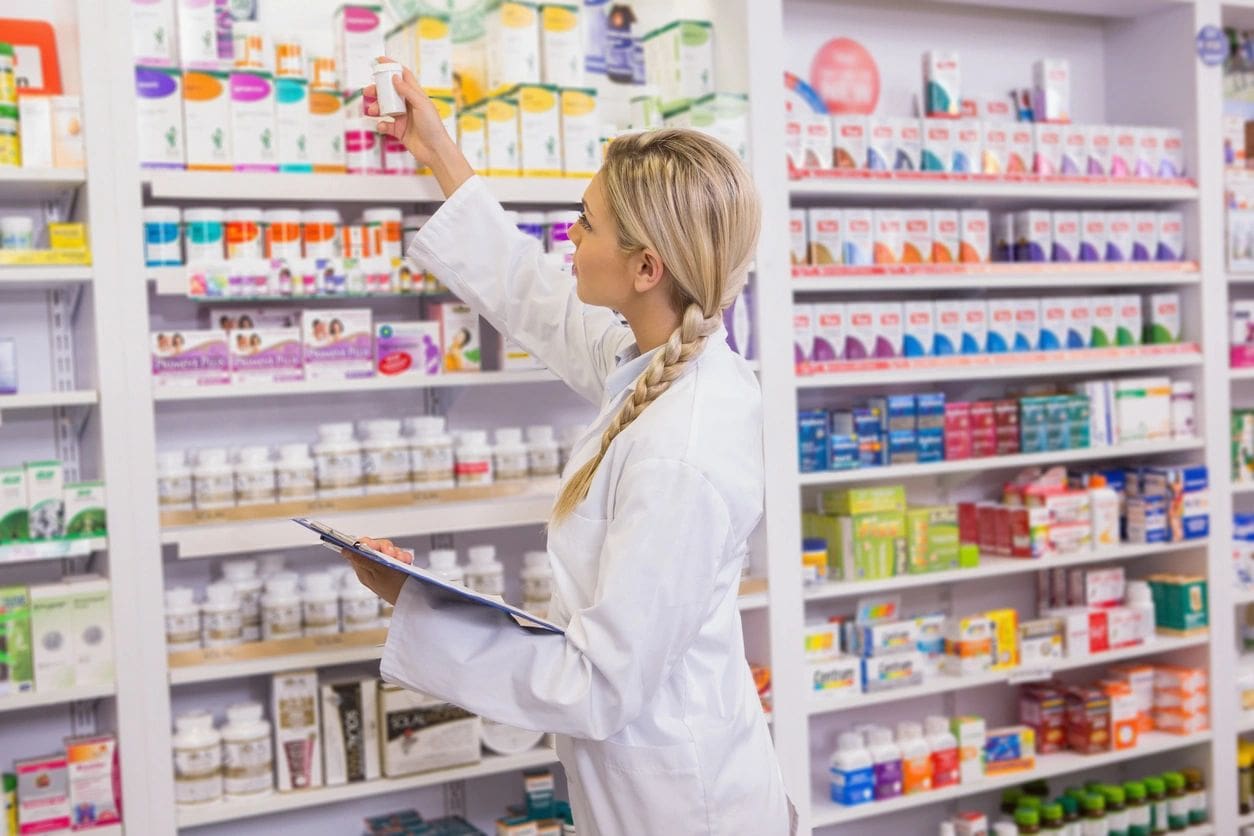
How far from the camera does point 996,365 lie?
13.1ft

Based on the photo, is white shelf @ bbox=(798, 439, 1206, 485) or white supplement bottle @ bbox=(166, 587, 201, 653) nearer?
white supplement bottle @ bbox=(166, 587, 201, 653)

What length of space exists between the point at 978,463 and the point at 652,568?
2463 mm

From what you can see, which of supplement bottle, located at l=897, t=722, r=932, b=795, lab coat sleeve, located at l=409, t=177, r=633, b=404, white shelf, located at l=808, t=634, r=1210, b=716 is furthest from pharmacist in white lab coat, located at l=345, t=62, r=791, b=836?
supplement bottle, located at l=897, t=722, r=932, b=795

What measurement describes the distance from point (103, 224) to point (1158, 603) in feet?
11.6

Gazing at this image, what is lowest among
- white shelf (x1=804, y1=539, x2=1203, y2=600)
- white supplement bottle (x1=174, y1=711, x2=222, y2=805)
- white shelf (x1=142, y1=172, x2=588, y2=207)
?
white supplement bottle (x1=174, y1=711, x2=222, y2=805)

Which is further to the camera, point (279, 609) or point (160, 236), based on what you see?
point (279, 609)

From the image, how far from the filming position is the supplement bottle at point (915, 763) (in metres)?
3.88

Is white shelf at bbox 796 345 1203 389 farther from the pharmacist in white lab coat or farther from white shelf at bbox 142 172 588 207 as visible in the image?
the pharmacist in white lab coat

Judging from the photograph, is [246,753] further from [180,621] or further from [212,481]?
[212,481]

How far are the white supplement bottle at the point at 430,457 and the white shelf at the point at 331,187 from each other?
0.57 meters

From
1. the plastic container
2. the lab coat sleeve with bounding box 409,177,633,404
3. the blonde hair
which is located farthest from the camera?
the plastic container

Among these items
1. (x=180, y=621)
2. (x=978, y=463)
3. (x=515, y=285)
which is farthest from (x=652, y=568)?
(x=978, y=463)

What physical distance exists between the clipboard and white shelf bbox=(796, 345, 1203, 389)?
2036 mm

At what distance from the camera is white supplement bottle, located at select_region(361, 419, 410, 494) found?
10.3 feet
